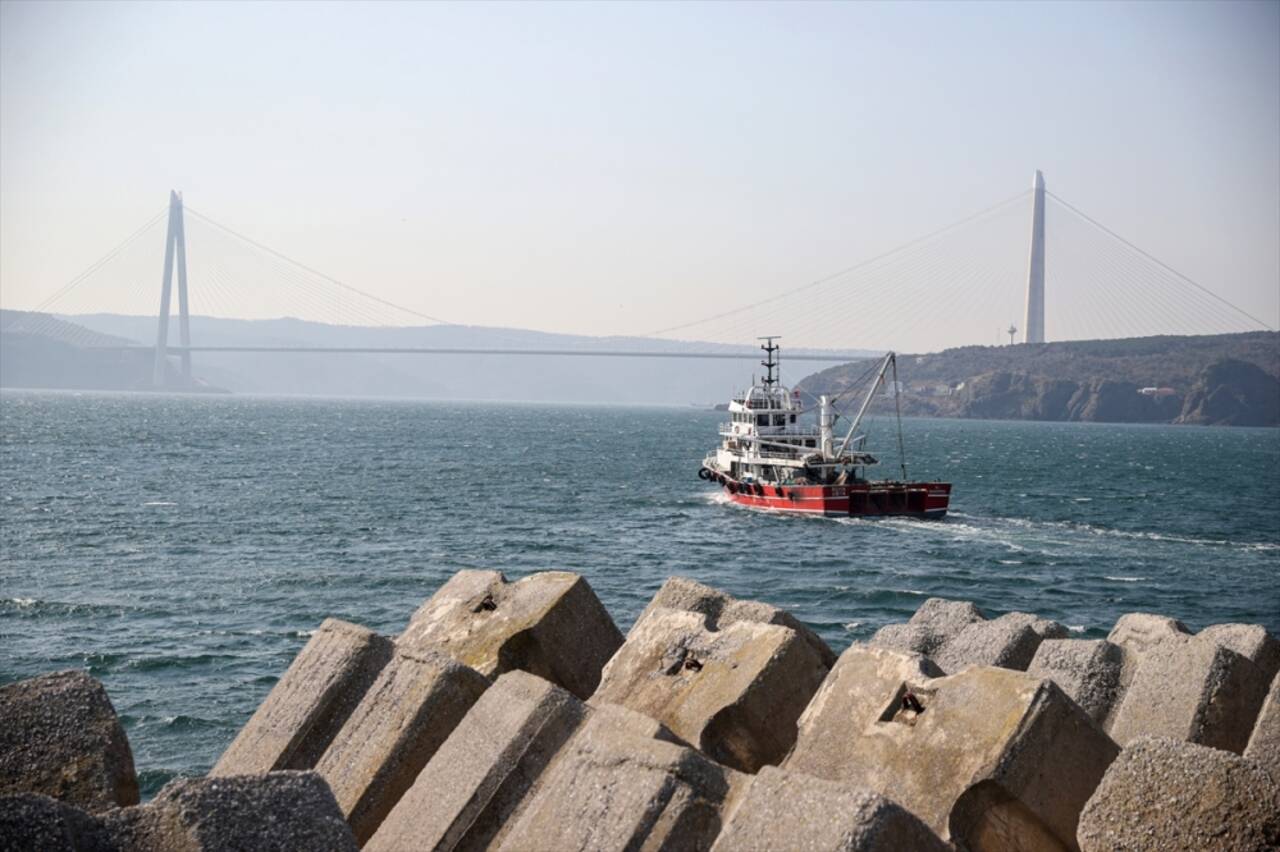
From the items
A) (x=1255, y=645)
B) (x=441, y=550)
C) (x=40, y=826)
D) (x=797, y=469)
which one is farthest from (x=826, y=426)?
(x=40, y=826)

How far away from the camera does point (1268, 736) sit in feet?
16.9

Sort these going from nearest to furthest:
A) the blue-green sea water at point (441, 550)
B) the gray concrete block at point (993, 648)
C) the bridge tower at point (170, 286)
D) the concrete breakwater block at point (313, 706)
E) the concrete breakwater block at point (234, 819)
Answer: the concrete breakwater block at point (234, 819)
the concrete breakwater block at point (313, 706)
the gray concrete block at point (993, 648)
the blue-green sea water at point (441, 550)
the bridge tower at point (170, 286)

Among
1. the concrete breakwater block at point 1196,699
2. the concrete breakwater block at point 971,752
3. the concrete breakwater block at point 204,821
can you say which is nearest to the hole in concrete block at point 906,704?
the concrete breakwater block at point 971,752

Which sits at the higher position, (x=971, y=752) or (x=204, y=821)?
(x=204, y=821)

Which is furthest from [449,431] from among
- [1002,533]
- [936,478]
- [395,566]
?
[395,566]

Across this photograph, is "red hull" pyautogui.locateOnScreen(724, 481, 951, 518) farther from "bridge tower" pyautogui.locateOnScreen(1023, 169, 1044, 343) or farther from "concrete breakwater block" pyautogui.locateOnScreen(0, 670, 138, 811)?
"bridge tower" pyautogui.locateOnScreen(1023, 169, 1044, 343)

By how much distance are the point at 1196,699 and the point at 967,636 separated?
1.82 metres

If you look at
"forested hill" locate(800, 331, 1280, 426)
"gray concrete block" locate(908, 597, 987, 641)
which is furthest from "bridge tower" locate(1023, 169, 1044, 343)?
"gray concrete block" locate(908, 597, 987, 641)

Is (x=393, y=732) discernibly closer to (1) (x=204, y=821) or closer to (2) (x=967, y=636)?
(1) (x=204, y=821)

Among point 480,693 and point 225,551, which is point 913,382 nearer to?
point 225,551

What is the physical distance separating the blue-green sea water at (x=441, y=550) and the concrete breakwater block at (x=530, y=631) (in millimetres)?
5347

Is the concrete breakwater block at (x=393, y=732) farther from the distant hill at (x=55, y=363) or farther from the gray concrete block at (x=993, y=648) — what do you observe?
the distant hill at (x=55, y=363)

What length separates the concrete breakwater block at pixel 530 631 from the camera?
5855 mm

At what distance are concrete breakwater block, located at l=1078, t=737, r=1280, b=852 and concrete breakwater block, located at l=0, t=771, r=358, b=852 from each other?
231 cm
